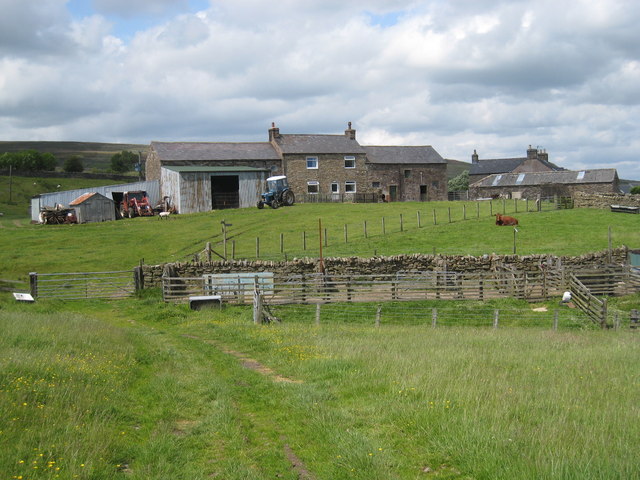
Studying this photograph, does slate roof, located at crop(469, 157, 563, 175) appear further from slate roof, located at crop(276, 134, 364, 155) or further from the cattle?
the cattle

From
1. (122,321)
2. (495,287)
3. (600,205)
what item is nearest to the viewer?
(122,321)

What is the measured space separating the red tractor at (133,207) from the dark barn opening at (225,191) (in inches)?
237

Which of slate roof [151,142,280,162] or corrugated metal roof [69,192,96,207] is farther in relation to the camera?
slate roof [151,142,280,162]

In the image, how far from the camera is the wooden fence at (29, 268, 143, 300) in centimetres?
2933

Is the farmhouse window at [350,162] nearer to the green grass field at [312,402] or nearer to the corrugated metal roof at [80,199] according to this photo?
the corrugated metal roof at [80,199]

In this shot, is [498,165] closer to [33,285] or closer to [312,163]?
[312,163]

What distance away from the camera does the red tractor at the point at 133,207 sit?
55906 mm

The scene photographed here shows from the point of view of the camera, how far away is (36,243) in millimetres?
41469

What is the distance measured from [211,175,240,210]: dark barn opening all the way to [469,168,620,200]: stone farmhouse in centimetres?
2957

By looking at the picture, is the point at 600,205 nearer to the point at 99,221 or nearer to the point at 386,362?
the point at 99,221

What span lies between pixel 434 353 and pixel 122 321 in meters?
14.1

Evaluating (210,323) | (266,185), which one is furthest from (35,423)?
(266,185)

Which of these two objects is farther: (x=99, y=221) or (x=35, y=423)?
(x=99, y=221)

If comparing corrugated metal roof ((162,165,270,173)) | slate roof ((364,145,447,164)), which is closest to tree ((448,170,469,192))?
slate roof ((364,145,447,164))
